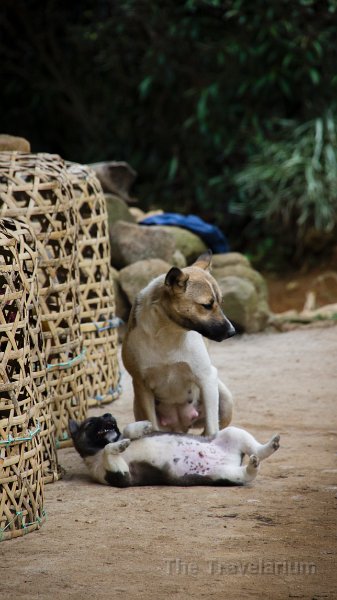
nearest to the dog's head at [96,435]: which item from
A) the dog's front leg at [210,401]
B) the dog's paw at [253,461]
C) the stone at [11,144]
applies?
the dog's front leg at [210,401]

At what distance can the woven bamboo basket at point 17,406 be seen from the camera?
3.77 meters

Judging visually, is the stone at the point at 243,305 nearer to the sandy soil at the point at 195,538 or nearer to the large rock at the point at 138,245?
Result: the large rock at the point at 138,245

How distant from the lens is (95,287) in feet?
19.9

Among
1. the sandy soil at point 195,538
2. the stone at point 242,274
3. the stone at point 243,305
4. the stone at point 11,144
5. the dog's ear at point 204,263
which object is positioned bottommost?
the sandy soil at point 195,538

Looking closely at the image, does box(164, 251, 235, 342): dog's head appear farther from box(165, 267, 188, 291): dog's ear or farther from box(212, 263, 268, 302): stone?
box(212, 263, 268, 302): stone

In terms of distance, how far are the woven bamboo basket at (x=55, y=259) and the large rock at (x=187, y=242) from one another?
3.56 metres

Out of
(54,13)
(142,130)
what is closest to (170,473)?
(142,130)

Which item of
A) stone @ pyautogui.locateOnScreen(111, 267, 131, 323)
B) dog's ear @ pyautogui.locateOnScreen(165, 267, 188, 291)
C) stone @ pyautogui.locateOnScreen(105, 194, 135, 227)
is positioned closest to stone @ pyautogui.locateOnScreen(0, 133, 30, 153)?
stone @ pyautogui.locateOnScreen(111, 267, 131, 323)

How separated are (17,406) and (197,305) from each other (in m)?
1.08

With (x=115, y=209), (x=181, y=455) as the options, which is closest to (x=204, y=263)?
(x=181, y=455)

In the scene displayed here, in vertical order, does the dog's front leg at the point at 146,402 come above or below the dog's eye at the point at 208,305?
below

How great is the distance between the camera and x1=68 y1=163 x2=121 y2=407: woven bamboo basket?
5.98 m

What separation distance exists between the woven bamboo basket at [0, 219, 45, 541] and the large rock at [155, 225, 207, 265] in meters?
4.77

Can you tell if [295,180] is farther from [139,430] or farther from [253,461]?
[253,461]
